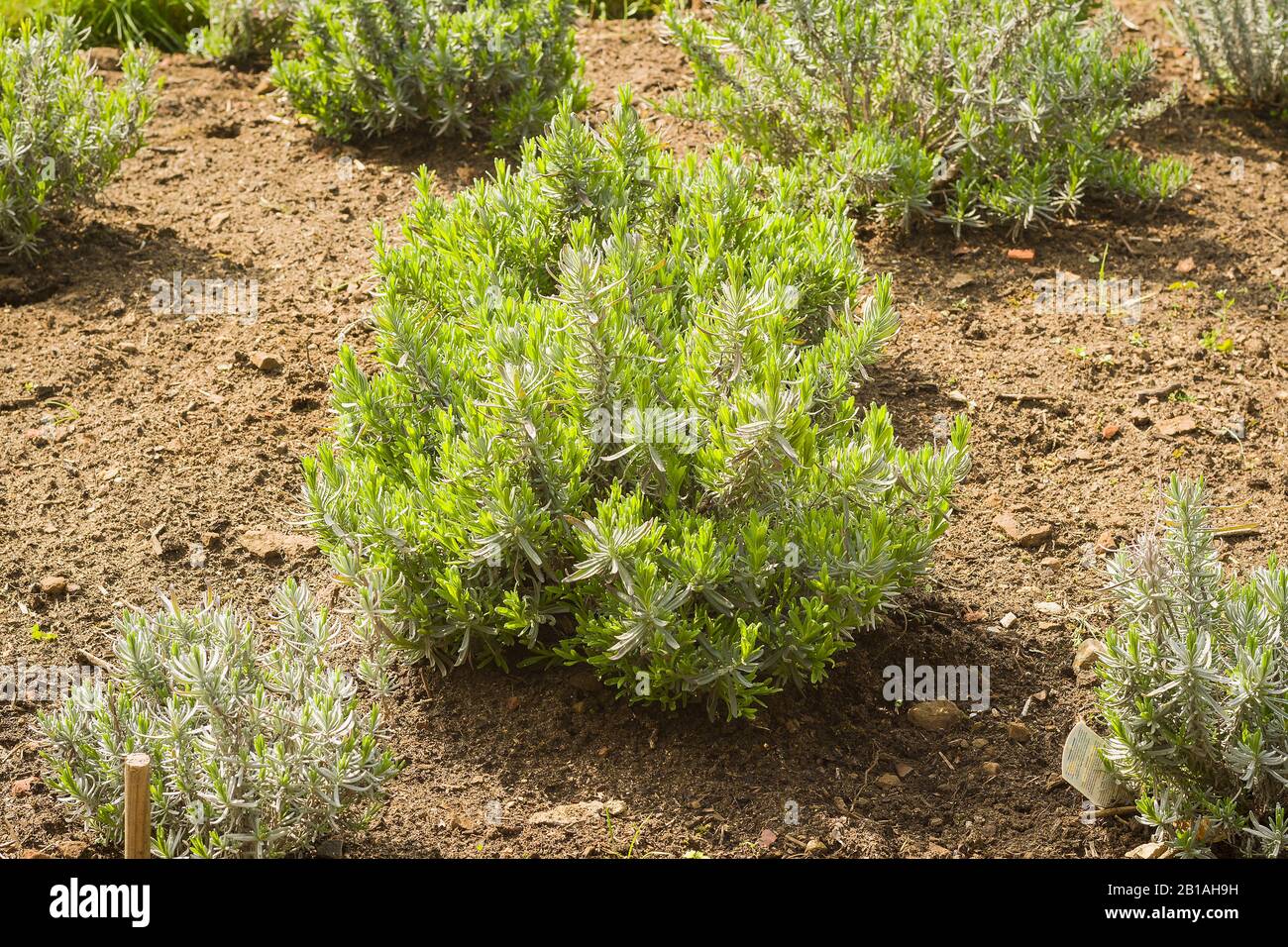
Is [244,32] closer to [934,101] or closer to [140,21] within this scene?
[140,21]

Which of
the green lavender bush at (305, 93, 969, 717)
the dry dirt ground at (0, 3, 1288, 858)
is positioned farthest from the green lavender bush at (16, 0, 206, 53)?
the green lavender bush at (305, 93, 969, 717)

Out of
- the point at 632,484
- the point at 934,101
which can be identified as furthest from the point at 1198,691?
the point at 934,101

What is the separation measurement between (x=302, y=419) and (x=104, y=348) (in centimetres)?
91

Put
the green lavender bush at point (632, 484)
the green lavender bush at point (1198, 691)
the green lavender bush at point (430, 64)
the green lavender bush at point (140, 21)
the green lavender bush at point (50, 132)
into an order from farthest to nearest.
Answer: the green lavender bush at point (140, 21) → the green lavender bush at point (430, 64) → the green lavender bush at point (50, 132) → the green lavender bush at point (632, 484) → the green lavender bush at point (1198, 691)

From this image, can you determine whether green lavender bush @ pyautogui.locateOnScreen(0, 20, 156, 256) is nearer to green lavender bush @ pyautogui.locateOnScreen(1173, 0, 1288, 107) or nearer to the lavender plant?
the lavender plant

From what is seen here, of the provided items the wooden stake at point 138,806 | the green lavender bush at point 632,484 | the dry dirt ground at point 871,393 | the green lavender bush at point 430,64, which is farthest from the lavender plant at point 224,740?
the green lavender bush at point 430,64

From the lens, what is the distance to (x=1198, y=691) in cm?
288

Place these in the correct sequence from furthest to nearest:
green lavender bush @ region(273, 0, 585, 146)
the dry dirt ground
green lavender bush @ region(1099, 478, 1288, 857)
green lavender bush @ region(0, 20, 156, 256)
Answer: green lavender bush @ region(273, 0, 585, 146) < green lavender bush @ region(0, 20, 156, 256) < the dry dirt ground < green lavender bush @ region(1099, 478, 1288, 857)

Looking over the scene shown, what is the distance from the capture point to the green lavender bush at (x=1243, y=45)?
20.9 ft

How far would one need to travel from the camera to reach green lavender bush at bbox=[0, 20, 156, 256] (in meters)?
5.24

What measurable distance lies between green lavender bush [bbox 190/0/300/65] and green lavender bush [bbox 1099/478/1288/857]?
221 inches

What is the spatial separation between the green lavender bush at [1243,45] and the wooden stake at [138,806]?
597 centimetres

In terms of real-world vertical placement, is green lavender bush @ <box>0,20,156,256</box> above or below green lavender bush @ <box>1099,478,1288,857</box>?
above

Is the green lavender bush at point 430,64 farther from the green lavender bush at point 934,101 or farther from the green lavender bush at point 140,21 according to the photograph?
the green lavender bush at point 140,21
